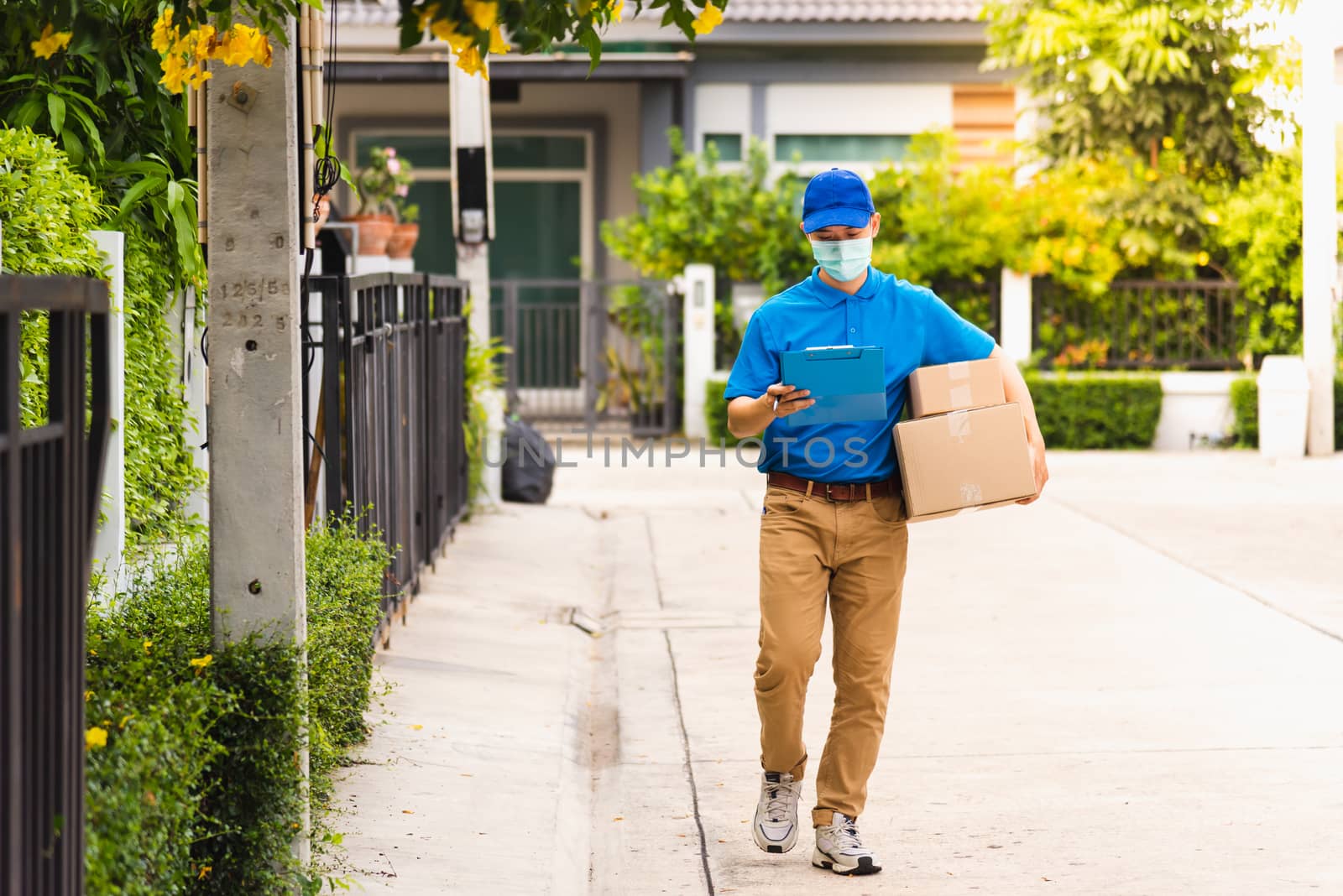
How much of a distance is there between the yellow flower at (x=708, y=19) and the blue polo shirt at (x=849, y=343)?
1.14 meters

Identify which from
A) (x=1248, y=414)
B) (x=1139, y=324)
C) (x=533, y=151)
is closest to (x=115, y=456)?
(x=1248, y=414)

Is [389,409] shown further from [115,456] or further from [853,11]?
[853,11]

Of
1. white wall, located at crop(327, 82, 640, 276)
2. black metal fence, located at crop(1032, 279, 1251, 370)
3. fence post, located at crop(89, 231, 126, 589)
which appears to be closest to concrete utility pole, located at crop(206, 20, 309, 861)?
fence post, located at crop(89, 231, 126, 589)

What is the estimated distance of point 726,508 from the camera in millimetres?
14195

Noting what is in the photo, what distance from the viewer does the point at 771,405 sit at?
15.4ft

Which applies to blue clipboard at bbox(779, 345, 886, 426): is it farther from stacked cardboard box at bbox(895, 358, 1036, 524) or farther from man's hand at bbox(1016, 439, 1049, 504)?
man's hand at bbox(1016, 439, 1049, 504)

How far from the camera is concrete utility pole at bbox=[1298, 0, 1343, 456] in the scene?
17.8 meters

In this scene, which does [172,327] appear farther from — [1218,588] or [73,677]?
[1218,588]

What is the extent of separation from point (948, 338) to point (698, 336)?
48.4 ft

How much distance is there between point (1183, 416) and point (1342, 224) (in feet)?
8.75

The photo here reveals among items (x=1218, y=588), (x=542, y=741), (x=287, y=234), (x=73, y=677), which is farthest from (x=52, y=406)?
(x=1218, y=588)

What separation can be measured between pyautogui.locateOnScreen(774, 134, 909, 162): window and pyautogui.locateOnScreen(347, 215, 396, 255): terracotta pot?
10124mm

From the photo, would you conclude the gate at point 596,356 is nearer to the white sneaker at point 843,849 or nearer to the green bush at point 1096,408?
the green bush at point 1096,408

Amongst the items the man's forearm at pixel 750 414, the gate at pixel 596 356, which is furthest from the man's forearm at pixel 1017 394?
the gate at pixel 596 356
